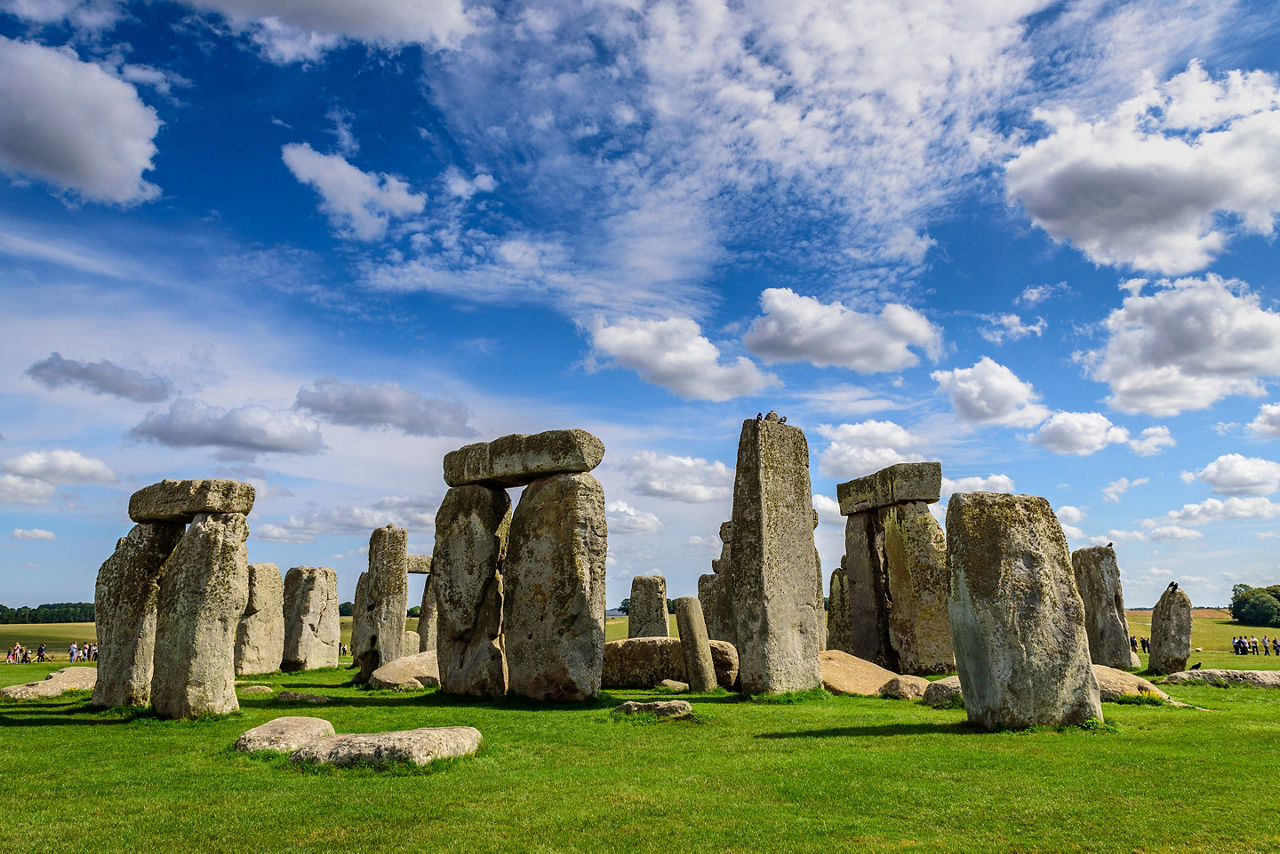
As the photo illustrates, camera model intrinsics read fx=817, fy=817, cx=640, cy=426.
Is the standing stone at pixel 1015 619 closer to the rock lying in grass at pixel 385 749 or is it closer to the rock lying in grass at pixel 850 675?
the rock lying in grass at pixel 850 675

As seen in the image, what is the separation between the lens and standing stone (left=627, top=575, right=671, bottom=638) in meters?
22.3

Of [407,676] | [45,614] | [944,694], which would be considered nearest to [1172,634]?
[944,694]

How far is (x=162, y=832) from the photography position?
601cm

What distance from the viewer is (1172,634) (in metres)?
19.2

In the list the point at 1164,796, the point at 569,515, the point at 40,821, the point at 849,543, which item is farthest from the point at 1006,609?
the point at 849,543

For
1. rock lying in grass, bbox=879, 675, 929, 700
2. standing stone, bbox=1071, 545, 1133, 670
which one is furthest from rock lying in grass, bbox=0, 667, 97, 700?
standing stone, bbox=1071, 545, 1133, 670

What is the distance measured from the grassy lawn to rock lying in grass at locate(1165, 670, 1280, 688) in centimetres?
466

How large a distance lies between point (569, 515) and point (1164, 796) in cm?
937

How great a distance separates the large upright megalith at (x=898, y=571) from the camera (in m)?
18.8

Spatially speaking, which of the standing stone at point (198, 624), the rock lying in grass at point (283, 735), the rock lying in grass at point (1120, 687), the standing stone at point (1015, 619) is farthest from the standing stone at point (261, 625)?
the rock lying in grass at point (1120, 687)

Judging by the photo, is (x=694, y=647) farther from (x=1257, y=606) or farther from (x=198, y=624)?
(x=1257, y=606)

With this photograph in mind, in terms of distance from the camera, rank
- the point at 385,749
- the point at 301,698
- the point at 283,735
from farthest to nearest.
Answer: the point at 301,698 → the point at 283,735 → the point at 385,749

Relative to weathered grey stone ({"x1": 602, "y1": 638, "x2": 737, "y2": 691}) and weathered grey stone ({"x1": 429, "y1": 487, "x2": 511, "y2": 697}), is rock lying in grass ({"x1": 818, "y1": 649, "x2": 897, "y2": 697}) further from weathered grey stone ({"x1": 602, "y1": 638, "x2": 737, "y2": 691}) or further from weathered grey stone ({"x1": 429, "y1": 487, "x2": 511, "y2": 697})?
weathered grey stone ({"x1": 429, "y1": 487, "x2": 511, "y2": 697})

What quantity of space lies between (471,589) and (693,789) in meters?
9.13
